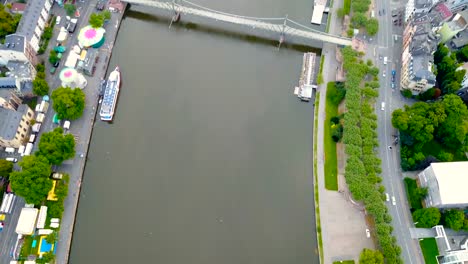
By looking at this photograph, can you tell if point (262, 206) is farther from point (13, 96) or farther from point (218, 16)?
point (13, 96)

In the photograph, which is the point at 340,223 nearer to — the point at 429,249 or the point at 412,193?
the point at 412,193

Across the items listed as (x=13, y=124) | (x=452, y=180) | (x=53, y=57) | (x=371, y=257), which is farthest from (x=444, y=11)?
(x=13, y=124)

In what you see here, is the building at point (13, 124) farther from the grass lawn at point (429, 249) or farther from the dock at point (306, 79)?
the grass lawn at point (429, 249)

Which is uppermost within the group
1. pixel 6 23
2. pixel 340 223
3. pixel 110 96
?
pixel 6 23

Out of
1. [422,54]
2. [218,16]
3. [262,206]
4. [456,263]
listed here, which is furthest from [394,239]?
[218,16]

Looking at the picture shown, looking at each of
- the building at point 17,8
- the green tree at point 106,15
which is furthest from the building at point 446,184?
the building at point 17,8
